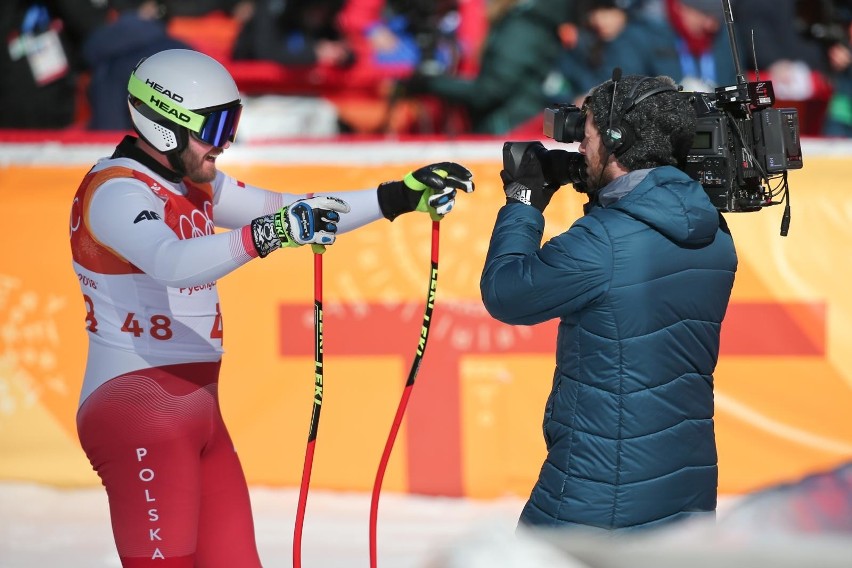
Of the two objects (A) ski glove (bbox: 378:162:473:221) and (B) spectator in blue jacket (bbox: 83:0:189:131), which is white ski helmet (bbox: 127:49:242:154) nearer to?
(A) ski glove (bbox: 378:162:473:221)

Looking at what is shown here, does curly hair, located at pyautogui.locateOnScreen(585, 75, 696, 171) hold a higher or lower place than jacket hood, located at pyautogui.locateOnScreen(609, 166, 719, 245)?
higher

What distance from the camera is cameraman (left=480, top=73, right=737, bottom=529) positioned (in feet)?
8.70

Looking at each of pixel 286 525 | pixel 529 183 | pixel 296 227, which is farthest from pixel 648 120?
pixel 286 525

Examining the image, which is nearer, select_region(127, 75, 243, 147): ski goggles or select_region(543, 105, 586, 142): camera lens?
select_region(543, 105, 586, 142): camera lens

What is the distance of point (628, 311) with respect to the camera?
2.67 metres

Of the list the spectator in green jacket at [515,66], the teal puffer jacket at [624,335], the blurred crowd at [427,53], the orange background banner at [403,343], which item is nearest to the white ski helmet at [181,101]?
the teal puffer jacket at [624,335]

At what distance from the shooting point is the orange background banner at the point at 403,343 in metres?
5.01

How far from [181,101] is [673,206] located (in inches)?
49.3

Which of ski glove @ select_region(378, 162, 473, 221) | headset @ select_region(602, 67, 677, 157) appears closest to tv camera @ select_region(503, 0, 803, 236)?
headset @ select_region(602, 67, 677, 157)

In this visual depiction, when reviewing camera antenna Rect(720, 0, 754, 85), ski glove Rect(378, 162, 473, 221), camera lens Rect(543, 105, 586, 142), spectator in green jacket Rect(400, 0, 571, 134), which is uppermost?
camera antenna Rect(720, 0, 754, 85)

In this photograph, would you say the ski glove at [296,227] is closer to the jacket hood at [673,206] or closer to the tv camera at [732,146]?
the tv camera at [732,146]

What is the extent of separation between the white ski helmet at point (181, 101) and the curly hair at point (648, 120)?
98 cm

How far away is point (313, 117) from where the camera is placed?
709 centimetres

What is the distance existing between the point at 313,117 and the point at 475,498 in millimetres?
2799
